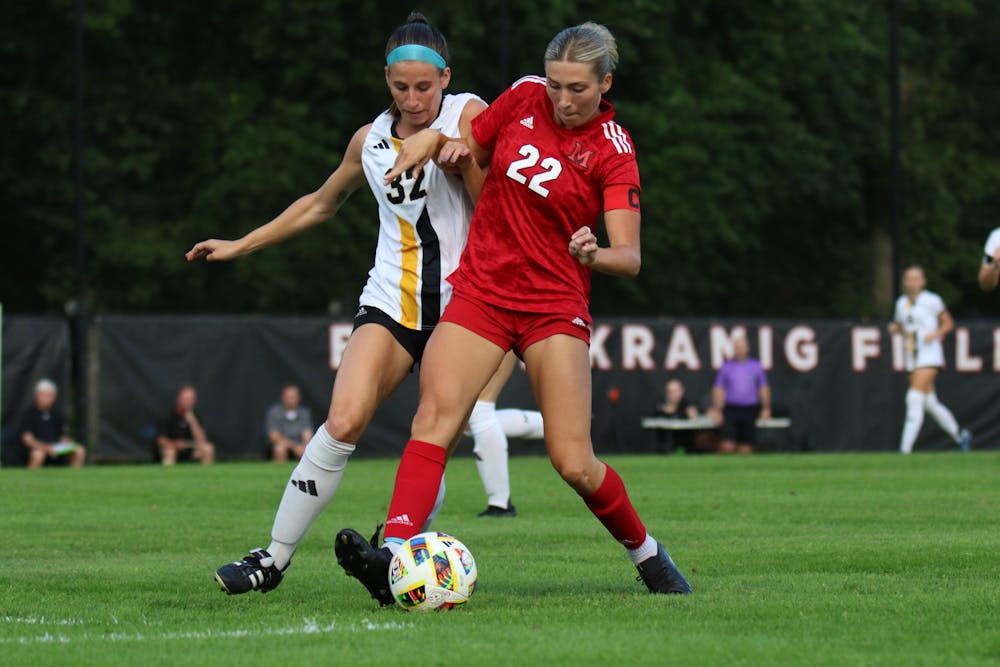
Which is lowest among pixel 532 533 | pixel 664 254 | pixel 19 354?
pixel 532 533

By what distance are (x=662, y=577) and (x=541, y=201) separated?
1.57 m

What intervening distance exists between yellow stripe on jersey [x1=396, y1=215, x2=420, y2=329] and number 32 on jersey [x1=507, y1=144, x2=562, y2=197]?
70 cm

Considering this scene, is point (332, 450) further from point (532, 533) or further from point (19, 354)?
point (19, 354)

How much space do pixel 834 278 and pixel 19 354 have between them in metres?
20.5

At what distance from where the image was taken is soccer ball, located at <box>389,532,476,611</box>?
6.52m

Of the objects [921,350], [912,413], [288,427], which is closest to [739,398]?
[912,413]

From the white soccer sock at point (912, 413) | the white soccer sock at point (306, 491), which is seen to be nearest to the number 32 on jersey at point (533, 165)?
the white soccer sock at point (306, 491)

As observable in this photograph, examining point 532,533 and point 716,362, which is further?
point 716,362

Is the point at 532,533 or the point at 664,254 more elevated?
the point at 664,254

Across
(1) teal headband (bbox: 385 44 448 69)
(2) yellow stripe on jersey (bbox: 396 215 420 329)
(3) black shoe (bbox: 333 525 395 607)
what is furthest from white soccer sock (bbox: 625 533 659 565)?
(1) teal headband (bbox: 385 44 448 69)

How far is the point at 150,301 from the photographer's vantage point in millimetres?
31828

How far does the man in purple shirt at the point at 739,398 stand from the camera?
2456 centimetres

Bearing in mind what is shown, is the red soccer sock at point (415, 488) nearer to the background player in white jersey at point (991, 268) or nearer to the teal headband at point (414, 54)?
the teal headband at point (414, 54)

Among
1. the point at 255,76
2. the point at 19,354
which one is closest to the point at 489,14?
the point at 255,76
